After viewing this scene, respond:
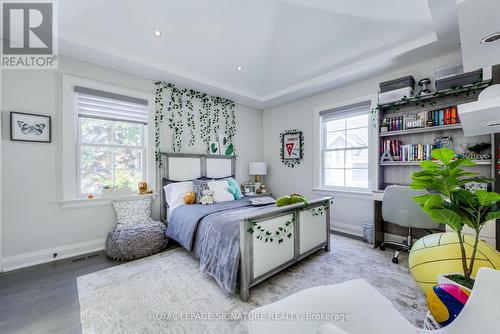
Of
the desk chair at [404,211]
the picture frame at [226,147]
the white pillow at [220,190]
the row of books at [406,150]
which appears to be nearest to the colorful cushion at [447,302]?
the desk chair at [404,211]

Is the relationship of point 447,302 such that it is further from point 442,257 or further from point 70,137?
point 70,137

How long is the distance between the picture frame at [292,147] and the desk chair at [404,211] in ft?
6.20

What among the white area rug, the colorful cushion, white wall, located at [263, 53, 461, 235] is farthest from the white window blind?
the colorful cushion

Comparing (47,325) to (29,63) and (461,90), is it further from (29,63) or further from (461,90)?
(461,90)

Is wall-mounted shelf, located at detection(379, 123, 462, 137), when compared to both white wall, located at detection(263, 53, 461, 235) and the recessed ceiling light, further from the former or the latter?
the recessed ceiling light

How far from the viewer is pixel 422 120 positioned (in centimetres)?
279

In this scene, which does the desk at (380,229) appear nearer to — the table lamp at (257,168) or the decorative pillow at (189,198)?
the table lamp at (257,168)

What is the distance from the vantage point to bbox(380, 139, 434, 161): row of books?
276 centimetres

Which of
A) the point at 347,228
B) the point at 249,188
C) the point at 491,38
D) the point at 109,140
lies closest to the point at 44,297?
the point at 109,140

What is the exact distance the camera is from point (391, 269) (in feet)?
7.75

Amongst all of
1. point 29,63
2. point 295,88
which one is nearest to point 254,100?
point 295,88

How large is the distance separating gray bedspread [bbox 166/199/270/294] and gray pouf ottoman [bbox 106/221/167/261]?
0.63 feet

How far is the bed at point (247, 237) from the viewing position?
1.85 metres

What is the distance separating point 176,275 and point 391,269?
95.1 inches
